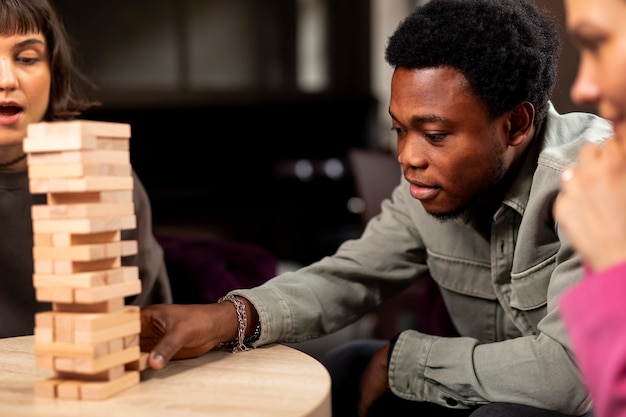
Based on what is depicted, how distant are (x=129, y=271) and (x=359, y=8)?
18.4 ft

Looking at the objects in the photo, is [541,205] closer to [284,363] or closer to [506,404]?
[506,404]

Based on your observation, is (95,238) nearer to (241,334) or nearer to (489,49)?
(241,334)

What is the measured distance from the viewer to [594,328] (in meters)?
0.77

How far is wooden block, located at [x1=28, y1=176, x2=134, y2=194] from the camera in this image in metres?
0.99

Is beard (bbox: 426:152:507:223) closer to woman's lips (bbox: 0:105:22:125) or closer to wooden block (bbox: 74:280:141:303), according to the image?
wooden block (bbox: 74:280:141:303)

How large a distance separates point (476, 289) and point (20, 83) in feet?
3.44

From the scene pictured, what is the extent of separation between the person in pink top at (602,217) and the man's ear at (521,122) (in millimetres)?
595

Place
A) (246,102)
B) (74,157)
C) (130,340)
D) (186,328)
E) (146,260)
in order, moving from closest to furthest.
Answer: (74,157) < (130,340) < (186,328) < (146,260) < (246,102)

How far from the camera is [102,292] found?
3.34 ft

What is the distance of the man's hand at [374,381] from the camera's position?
4.90ft

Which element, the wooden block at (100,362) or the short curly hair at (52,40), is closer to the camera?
the wooden block at (100,362)

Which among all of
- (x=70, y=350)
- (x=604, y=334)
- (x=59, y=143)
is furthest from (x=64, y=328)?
(x=604, y=334)

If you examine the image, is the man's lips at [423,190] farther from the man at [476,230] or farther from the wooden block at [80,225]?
the wooden block at [80,225]

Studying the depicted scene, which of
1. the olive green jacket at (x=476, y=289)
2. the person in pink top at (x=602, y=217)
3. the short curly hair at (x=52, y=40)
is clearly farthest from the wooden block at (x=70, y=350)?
the short curly hair at (x=52, y=40)
